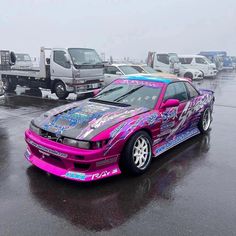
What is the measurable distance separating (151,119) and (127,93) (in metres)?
0.99

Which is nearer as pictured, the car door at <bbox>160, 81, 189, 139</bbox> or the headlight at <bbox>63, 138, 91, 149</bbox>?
the headlight at <bbox>63, 138, 91, 149</bbox>

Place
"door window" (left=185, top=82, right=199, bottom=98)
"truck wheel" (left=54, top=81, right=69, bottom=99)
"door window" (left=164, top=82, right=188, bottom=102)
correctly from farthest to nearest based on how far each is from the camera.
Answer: "truck wheel" (left=54, top=81, right=69, bottom=99), "door window" (left=185, top=82, right=199, bottom=98), "door window" (left=164, top=82, right=188, bottom=102)

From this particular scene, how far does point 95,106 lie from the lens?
5047 mm

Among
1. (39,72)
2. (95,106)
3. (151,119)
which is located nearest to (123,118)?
(151,119)

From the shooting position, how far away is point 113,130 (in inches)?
160

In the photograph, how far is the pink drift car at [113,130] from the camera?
3941 millimetres

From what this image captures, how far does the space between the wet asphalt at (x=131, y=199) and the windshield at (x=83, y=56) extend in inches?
267

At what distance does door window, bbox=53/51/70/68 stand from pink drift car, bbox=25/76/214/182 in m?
6.15

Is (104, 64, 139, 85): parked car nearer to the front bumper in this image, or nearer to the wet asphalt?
the wet asphalt

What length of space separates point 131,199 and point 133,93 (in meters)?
2.24

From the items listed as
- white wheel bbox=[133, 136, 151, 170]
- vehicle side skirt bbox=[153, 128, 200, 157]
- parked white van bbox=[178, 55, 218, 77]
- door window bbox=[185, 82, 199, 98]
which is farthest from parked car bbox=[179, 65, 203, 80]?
white wheel bbox=[133, 136, 151, 170]

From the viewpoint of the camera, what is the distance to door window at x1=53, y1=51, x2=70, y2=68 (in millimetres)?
11615

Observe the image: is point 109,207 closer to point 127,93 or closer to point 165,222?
point 165,222

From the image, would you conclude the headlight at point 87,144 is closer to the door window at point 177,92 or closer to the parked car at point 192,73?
the door window at point 177,92
